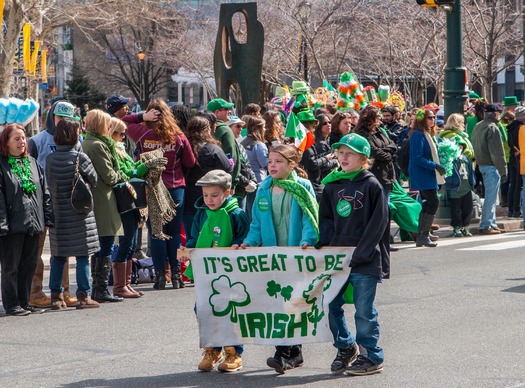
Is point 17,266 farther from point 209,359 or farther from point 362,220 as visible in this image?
point 362,220

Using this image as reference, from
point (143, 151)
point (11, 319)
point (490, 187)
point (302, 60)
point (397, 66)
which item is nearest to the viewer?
point (11, 319)

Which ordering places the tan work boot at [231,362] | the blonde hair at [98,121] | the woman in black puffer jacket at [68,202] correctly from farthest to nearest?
the blonde hair at [98,121]
the woman in black puffer jacket at [68,202]
the tan work boot at [231,362]

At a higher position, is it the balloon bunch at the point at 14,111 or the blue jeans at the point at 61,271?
the balloon bunch at the point at 14,111

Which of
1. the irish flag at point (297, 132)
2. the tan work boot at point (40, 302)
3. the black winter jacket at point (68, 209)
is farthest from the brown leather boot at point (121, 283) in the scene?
the irish flag at point (297, 132)

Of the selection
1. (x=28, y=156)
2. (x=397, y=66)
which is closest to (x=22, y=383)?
(x=28, y=156)

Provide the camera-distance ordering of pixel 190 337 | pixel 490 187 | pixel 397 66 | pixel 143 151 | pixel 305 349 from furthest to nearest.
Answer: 1. pixel 397 66
2. pixel 490 187
3. pixel 143 151
4. pixel 190 337
5. pixel 305 349

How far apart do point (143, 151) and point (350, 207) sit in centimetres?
452

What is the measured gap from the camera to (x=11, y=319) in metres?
9.66

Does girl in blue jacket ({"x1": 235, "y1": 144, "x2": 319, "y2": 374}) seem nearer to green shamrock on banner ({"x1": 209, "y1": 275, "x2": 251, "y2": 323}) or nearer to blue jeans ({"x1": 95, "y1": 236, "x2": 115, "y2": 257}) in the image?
green shamrock on banner ({"x1": 209, "y1": 275, "x2": 251, "y2": 323})

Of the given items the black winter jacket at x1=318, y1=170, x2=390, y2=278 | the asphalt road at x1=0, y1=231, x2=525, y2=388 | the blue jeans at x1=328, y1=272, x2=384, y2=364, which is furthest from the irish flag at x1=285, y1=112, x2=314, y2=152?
the blue jeans at x1=328, y1=272, x2=384, y2=364

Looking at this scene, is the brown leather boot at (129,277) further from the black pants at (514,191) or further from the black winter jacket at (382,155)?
the black pants at (514,191)

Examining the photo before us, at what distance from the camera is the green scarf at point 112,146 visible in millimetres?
10383

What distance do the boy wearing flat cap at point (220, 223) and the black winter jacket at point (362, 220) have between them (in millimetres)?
738

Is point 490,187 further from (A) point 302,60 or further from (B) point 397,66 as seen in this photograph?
(B) point 397,66
